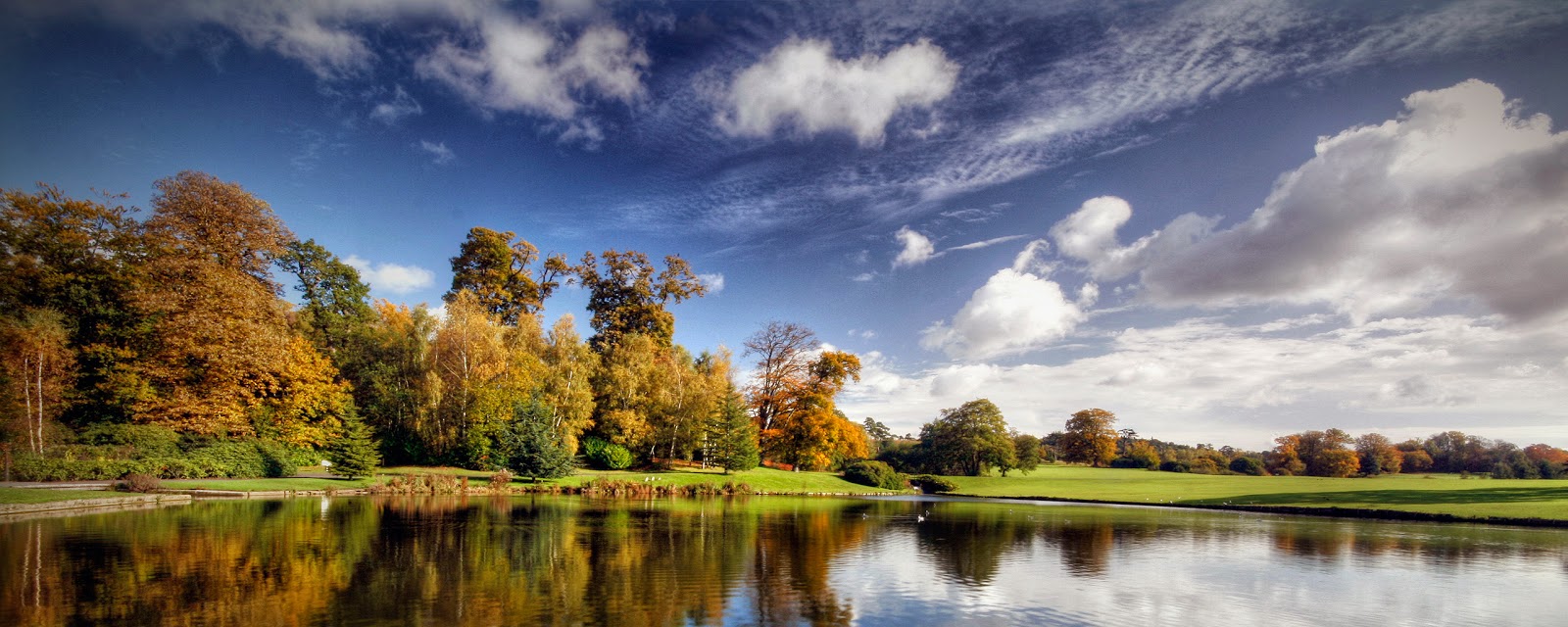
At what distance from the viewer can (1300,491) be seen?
47.5 meters

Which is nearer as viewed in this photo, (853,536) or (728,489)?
(853,536)

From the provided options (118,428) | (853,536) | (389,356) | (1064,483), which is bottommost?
(1064,483)

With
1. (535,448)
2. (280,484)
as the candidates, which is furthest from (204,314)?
(535,448)

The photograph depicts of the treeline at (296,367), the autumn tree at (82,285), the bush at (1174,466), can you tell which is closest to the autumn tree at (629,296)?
the treeline at (296,367)

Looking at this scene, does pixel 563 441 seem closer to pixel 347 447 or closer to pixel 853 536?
pixel 347 447

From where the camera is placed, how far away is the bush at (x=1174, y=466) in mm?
78250

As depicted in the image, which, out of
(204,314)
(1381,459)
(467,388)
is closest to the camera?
(204,314)

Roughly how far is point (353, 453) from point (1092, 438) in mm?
77928

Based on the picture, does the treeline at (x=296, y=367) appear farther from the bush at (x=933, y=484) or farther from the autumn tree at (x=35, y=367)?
the bush at (x=933, y=484)

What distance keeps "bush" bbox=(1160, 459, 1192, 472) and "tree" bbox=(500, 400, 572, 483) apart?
69.3 m

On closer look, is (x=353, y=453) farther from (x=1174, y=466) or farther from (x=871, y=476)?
(x=1174, y=466)

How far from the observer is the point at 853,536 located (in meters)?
23.3

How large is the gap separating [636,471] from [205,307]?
26.5 meters

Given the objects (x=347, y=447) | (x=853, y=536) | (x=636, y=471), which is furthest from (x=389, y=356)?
(x=853, y=536)
